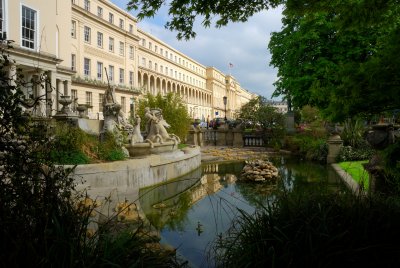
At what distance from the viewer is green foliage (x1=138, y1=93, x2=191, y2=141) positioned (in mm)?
18750

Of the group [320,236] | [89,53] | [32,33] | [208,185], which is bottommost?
[208,185]

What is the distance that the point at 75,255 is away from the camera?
2.40 meters

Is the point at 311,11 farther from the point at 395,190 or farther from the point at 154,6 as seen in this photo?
the point at 395,190

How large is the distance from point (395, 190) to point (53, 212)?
15.4 feet

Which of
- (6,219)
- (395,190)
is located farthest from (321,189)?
(6,219)

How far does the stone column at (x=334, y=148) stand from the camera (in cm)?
1488

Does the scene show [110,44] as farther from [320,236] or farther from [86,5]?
[320,236]

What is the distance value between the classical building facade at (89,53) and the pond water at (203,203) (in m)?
2.74

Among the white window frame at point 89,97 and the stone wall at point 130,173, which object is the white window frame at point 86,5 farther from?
the stone wall at point 130,173

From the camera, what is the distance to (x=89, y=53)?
3697cm

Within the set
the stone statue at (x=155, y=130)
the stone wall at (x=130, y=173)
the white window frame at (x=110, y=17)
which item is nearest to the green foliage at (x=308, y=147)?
the stone wall at (x=130, y=173)

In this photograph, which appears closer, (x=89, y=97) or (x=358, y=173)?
(x=358, y=173)

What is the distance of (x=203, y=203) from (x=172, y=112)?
1141 centimetres

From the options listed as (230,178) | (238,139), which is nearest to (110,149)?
(230,178)
